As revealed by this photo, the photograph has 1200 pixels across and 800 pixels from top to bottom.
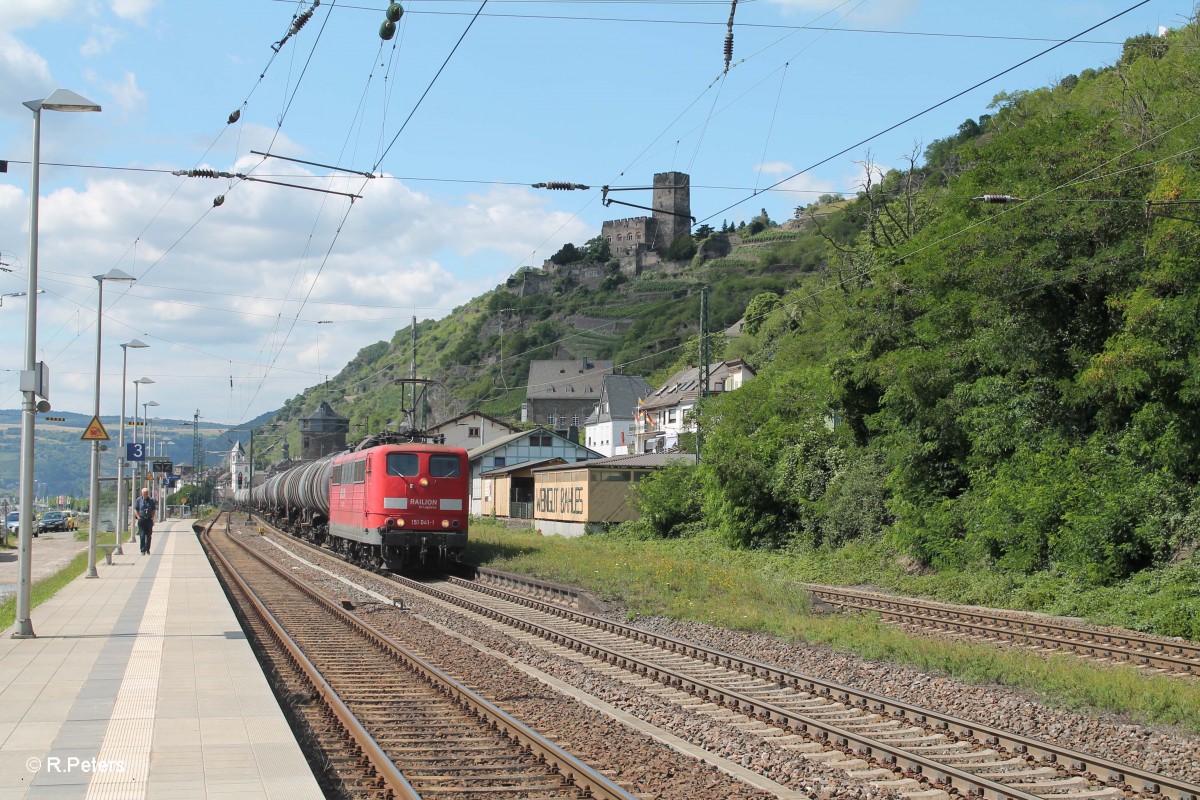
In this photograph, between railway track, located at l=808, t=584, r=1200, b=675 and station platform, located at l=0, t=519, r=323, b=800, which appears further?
railway track, located at l=808, t=584, r=1200, b=675

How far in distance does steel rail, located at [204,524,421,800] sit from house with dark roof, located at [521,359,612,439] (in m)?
110

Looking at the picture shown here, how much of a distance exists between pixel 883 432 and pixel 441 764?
75.5 ft

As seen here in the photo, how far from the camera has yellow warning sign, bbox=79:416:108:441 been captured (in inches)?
947

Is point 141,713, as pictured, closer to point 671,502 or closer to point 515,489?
point 671,502

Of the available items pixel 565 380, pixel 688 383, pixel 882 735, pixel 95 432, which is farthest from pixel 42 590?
pixel 565 380

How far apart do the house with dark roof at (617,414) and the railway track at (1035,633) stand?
6999 centimetres

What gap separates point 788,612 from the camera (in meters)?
18.0

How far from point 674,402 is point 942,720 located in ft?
218

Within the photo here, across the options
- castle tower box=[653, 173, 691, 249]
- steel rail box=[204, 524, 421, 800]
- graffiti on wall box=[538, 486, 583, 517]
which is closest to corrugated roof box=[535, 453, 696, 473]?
graffiti on wall box=[538, 486, 583, 517]

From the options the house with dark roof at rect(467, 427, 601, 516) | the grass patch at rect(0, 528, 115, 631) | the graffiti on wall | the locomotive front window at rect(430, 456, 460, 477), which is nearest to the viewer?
the grass patch at rect(0, 528, 115, 631)

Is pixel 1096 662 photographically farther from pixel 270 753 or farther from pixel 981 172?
pixel 981 172

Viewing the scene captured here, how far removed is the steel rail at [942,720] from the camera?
7.66 meters

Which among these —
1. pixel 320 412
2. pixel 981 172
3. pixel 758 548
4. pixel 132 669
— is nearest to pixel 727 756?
pixel 132 669

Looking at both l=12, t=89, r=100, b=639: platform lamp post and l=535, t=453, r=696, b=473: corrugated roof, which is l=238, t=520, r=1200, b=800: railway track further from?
l=535, t=453, r=696, b=473: corrugated roof
